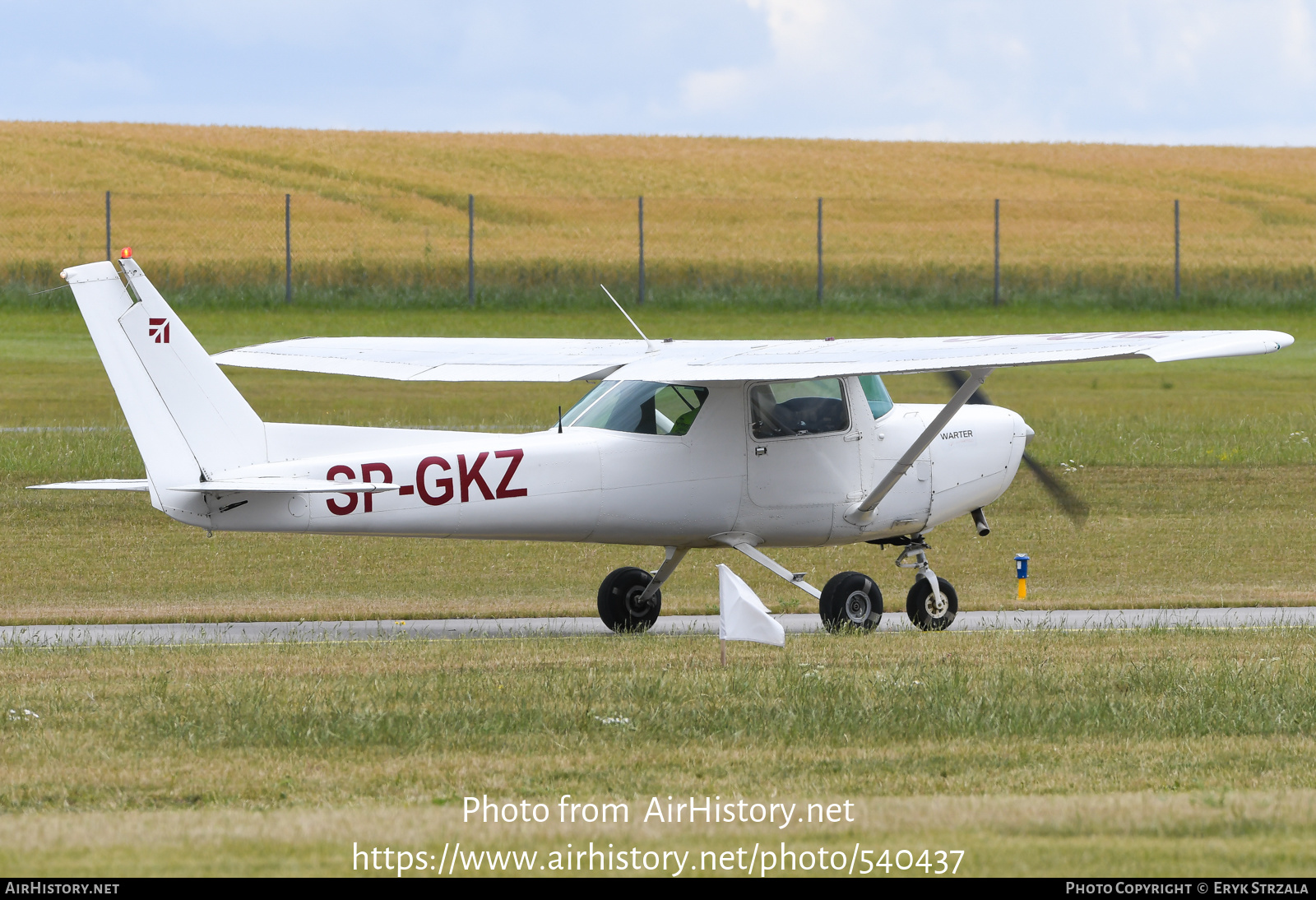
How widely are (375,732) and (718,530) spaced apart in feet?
18.8

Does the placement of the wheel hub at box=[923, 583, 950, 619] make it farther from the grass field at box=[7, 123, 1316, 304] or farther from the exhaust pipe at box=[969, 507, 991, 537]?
the grass field at box=[7, 123, 1316, 304]

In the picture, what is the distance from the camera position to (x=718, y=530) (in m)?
14.3

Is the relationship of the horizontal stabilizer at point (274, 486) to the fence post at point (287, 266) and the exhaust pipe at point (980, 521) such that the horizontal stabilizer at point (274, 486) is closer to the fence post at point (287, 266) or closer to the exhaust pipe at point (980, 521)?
the exhaust pipe at point (980, 521)

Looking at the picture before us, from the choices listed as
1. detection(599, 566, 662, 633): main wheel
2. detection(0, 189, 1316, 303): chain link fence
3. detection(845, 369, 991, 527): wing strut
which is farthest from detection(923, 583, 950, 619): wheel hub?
detection(0, 189, 1316, 303): chain link fence

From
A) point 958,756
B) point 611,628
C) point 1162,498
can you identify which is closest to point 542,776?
point 958,756

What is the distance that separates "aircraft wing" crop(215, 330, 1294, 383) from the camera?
40.8ft

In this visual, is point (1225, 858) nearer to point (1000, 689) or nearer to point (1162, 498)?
point (1000, 689)

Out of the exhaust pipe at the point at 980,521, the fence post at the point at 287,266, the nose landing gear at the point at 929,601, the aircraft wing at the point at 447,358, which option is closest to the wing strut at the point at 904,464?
the nose landing gear at the point at 929,601

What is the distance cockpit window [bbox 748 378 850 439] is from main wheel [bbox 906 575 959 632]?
150cm

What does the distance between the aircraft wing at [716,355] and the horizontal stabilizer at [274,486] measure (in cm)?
160

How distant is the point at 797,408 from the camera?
47.6ft

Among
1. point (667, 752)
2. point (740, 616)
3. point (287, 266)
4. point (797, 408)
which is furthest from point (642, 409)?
point (287, 266)

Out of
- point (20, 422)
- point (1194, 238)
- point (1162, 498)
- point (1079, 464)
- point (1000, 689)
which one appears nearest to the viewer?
point (1000, 689)

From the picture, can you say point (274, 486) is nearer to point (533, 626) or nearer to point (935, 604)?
point (533, 626)
